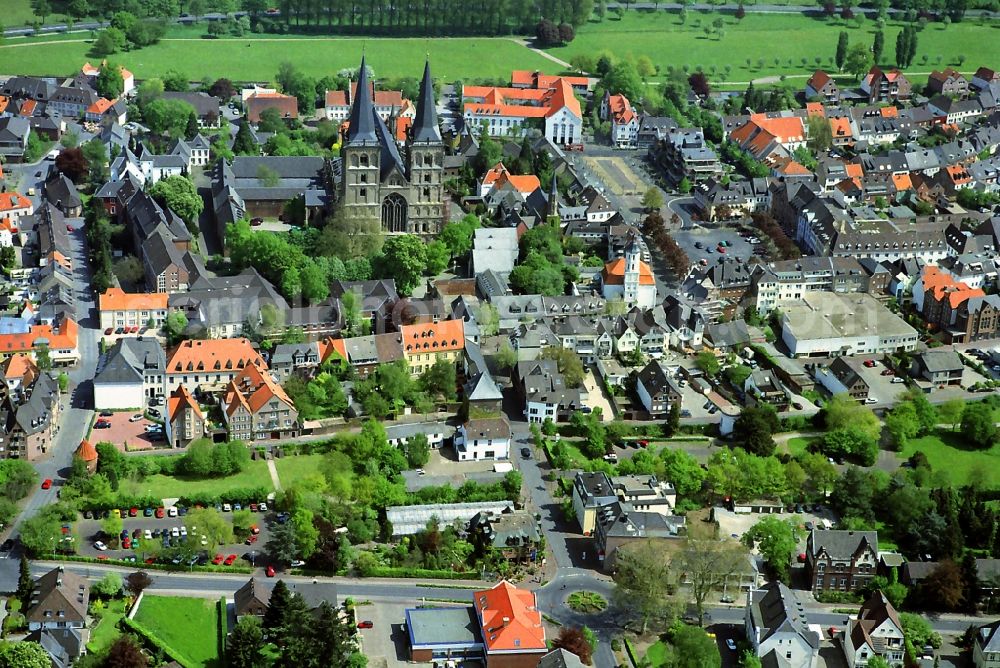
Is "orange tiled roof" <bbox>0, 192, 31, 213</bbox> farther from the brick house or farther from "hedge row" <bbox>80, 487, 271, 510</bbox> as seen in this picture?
the brick house

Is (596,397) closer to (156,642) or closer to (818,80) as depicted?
(156,642)

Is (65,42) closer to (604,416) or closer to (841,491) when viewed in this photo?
(604,416)

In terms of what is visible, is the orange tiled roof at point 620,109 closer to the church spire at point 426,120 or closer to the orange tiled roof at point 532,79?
the orange tiled roof at point 532,79

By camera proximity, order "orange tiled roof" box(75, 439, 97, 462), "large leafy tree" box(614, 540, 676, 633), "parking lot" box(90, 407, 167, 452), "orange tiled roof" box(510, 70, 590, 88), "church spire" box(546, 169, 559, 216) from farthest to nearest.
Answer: "orange tiled roof" box(510, 70, 590, 88) → "church spire" box(546, 169, 559, 216) → "parking lot" box(90, 407, 167, 452) → "orange tiled roof" box(75, 439, 97, 462) → "large leafy tree" box(614, 540, 676, 633)

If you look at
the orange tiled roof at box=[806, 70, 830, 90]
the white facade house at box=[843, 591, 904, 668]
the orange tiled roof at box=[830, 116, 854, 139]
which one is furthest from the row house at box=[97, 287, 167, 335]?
the orange tiled roof at box=[806, 70, 830, 90]

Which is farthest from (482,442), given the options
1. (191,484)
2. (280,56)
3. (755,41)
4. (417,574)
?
(755,41)

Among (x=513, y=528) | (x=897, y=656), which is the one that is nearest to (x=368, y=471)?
(x=513, y=528)
